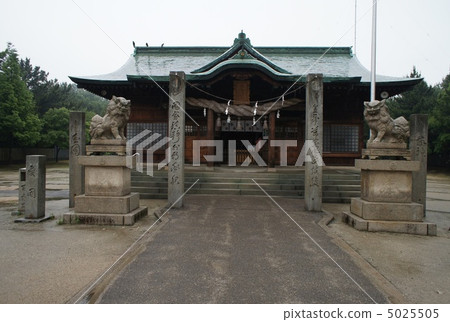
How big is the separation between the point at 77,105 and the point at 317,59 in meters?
34.3

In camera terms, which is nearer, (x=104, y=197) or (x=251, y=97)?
(x=104, y=197)

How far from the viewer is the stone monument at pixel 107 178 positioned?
654 cm

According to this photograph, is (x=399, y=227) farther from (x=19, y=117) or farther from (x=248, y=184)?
(x=19, y=117)

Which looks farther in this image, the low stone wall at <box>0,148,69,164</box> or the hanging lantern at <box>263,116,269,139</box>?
the low stone wall at <box>0,148,69,164</box>

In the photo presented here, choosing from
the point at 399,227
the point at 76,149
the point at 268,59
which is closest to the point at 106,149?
the point at 76,149

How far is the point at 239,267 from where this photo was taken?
410 cm

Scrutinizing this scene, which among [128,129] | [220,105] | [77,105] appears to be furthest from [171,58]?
[77,105]

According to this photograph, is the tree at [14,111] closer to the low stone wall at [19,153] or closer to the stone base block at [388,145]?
the low stone wall at [19,153]

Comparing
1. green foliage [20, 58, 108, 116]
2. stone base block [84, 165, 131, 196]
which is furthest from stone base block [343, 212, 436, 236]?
green foliage [20, 58, 108, 116]

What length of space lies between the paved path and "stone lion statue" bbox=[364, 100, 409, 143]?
2753 millimetres

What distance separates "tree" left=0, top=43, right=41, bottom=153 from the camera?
23.8 m

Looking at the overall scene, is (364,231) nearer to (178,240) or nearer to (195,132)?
(178,240)

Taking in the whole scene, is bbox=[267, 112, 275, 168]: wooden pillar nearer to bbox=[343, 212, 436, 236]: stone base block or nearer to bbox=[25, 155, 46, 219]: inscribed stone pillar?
bbox=[343, 212, 436, 236]: stone base block

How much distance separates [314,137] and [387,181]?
2349 mm
